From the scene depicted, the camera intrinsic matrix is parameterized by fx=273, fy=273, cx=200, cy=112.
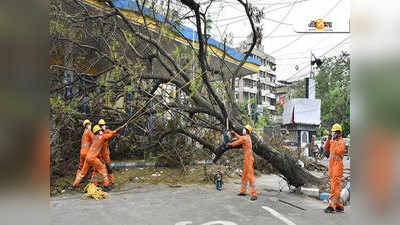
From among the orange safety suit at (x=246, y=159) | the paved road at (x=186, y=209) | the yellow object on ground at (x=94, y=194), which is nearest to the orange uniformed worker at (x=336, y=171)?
the paved road at (x=186, y=209)

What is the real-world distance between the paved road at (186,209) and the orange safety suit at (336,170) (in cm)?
28

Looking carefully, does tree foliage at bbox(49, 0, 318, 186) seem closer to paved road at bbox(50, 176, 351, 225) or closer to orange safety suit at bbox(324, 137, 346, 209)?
paved road at bbox(50, 176, 351, 225)

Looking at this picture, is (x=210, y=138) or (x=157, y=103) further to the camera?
(x=210, y=138)

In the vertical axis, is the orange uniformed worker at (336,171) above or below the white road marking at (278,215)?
above

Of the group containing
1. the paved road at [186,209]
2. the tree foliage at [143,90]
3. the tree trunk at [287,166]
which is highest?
the tree foliage at [143,90]

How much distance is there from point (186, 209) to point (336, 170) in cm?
299

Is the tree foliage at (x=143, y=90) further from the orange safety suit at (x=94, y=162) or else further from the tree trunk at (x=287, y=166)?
the orange safety suit at (x=94, y=162)

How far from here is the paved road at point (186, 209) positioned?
15.3ft

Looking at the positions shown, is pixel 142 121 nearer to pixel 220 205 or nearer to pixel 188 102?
pixel 188 102

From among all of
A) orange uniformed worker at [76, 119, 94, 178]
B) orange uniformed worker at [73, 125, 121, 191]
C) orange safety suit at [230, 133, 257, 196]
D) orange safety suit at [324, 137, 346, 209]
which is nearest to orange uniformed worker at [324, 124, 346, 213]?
orange safety suit at [324, 137, 346, 209]

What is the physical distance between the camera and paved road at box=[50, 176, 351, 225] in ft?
15.3
